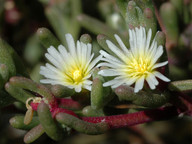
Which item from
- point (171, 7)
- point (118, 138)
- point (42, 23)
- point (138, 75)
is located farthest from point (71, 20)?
point (138, 75)

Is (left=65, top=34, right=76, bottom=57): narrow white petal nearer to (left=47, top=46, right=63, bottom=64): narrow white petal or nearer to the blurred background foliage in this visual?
(left=47, top=46, right=63, bottom=64): narrow white petal

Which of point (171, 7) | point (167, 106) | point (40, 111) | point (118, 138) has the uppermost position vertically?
point (171, 7)

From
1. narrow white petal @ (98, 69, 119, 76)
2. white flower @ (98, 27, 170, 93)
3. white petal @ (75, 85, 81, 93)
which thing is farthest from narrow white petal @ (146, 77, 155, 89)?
white petal @ (75, 85, 81, 93)

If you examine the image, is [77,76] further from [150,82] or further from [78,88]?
[150,82]

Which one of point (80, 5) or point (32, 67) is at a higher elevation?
point (80, 5)

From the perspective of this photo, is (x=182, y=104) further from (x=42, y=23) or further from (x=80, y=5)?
(x=42, y=23)

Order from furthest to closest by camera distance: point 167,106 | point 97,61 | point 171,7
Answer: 1. point 171,7
2. point 167,106
3. point 97,61

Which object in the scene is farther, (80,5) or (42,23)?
(42,23)
